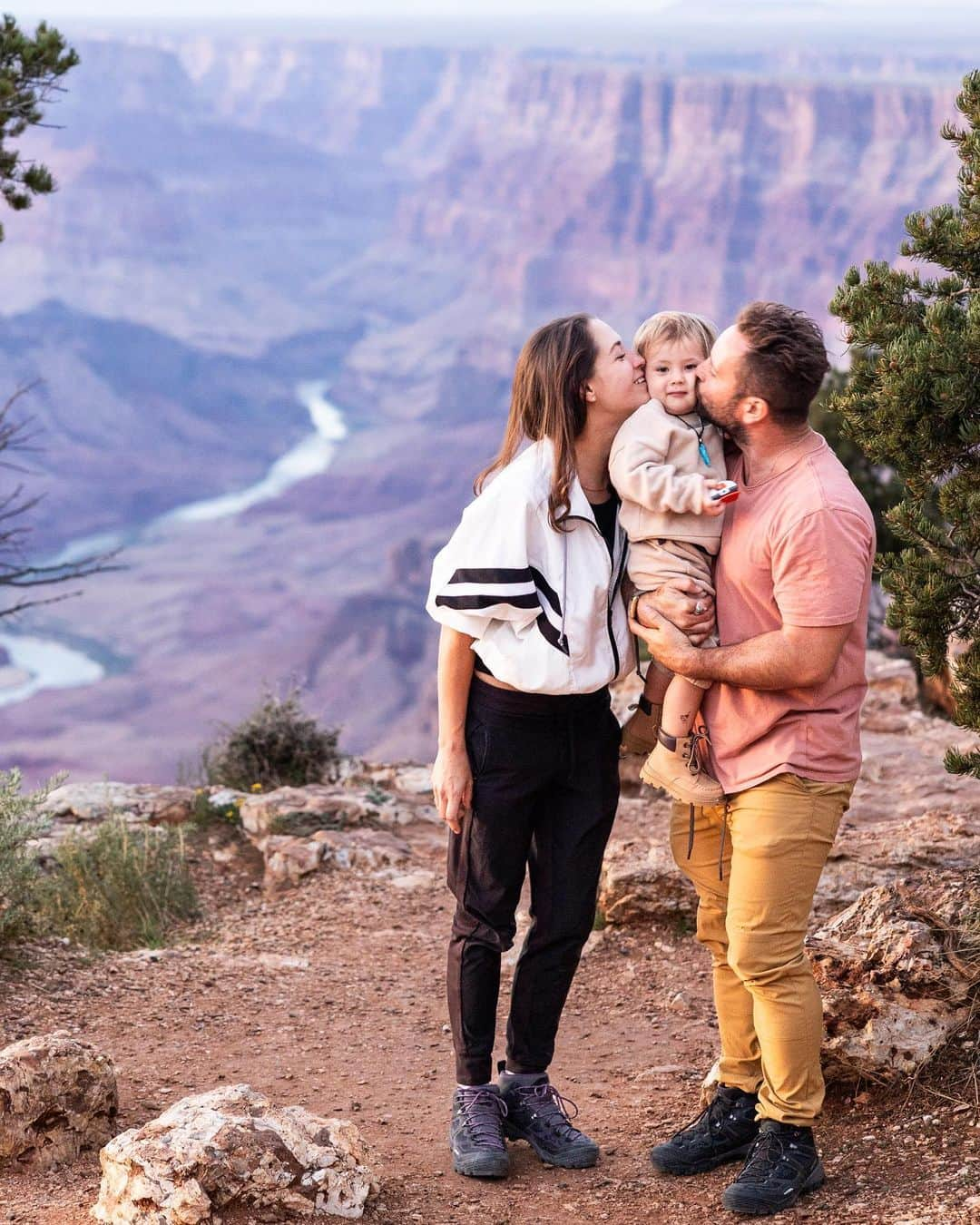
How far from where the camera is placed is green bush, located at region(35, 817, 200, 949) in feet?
20.5

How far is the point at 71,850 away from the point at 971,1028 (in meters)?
4.59

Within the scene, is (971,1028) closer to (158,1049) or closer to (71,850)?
(158,1049)

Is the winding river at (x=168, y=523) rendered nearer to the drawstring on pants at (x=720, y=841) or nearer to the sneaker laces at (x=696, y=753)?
the drawstring on pants at (x=720, y=841)

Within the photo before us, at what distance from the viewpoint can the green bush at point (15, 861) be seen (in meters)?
5.51

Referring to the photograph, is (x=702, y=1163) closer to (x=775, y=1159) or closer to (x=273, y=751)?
(x=775, y=1159)

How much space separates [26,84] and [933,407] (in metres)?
5.78

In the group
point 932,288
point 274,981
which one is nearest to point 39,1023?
point 274,981

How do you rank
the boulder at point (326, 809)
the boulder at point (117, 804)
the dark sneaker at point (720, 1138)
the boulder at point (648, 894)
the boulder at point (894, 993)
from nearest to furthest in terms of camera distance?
the dark sneaker at point (720, 1138) → the boulder at point (894, 993) → the boulder at point (648, 894) → the boulder at point (326, 809) → the boulder at point (117, 804)

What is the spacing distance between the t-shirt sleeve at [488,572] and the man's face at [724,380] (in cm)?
49

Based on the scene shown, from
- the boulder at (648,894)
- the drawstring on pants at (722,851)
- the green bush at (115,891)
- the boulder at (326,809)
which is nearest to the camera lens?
the drawstring on pants at (722,851)

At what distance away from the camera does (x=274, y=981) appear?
5660mm

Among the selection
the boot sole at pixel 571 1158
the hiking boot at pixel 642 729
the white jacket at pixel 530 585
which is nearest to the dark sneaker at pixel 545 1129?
the boot sole at pixel 571 1158

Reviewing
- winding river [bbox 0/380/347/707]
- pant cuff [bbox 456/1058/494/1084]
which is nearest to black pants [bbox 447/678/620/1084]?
pant cuff [bbox 456/1058/494/1084]

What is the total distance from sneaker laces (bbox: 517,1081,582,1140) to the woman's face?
1.88 m
